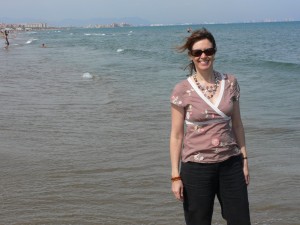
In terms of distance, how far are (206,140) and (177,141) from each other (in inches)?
9.7

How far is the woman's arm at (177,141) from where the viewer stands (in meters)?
3.28

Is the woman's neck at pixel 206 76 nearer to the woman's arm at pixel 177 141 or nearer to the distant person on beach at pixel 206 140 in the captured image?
the distant person on beach at pixel 206 140

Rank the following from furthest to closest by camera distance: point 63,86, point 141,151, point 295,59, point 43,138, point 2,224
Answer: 1. point 295,59
2. point 63,86
3. point 43,138
4. point 141,151
5. point 2,224

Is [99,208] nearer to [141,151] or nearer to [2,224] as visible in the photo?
[2,224]

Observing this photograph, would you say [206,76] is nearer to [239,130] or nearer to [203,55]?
[203,55]

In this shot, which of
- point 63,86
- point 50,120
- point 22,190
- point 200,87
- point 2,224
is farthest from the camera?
point 63,86

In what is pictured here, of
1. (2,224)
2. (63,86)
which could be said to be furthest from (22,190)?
(63,86)

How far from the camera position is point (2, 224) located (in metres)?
4.81

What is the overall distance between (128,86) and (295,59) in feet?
56.3

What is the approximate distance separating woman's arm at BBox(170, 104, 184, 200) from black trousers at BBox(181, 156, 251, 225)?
0.05 meters

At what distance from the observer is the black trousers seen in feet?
10.7

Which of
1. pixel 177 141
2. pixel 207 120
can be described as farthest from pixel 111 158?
pixel 207 120

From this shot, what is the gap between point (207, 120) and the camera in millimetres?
3193

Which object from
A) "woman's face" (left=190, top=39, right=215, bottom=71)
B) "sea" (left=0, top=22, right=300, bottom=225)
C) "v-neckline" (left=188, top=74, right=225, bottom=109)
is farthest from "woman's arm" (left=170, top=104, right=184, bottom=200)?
"sea" (left=0, top=22, right=300, bottom=225)
